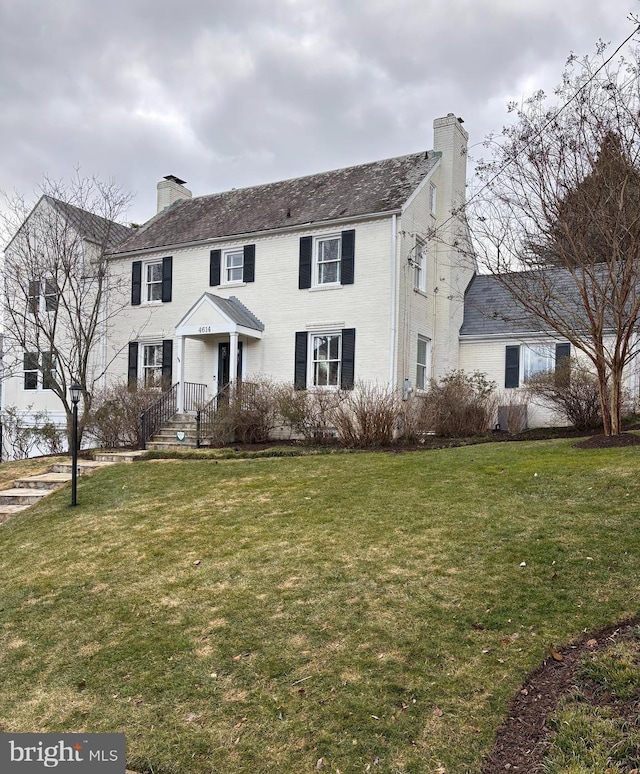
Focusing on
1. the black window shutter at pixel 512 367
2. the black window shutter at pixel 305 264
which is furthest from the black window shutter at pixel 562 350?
the black window shutter at pixel 305 264

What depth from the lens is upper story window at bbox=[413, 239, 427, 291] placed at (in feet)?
53.2

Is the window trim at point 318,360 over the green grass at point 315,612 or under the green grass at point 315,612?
over

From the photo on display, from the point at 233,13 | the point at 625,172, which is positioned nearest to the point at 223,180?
the point at 233,13

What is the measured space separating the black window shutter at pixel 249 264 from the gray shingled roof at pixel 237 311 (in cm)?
75

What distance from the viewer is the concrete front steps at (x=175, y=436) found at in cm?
1417

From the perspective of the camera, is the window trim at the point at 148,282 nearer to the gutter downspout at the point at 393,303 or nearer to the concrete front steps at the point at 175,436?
the concrete front steps at the point at 175,436

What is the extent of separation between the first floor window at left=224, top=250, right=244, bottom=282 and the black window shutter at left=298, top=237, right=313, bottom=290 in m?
2.27

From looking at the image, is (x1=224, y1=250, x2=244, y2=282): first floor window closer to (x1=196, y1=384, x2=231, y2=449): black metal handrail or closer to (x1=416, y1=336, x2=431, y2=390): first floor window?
(x1=196, y1=384, x2=231, y2=449): black metal handrail

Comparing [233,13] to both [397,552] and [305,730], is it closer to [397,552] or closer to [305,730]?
[397,552]

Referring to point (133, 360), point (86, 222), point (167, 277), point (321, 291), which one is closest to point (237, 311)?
point (321, 291)

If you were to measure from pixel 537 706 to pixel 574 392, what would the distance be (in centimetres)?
1170

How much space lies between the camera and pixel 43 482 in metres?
10.3

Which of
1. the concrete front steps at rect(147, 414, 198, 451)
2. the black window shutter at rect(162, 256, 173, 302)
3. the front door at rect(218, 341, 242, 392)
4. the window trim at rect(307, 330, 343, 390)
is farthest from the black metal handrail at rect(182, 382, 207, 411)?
the window trim at rect(307, 330, 343, 390)

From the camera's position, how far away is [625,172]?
8609 millimetres
